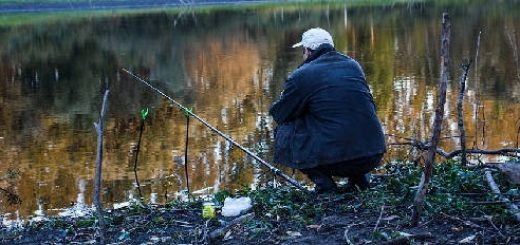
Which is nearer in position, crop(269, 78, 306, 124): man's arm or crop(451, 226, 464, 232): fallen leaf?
crop(451, 226, 464, 232): fallen leaf

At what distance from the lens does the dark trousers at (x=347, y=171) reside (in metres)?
6.30

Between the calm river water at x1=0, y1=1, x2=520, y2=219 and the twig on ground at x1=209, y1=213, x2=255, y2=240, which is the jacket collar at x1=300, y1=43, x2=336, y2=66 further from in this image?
the calm river water at x1=0, y1=1, x2=520, y2=219

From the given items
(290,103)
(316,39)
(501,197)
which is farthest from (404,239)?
(316,39)

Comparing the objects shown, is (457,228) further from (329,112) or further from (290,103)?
(290,103)

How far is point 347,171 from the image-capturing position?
20.9 feet

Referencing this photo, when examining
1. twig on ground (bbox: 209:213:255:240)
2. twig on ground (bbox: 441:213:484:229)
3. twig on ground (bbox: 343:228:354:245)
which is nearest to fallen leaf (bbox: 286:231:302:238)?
twig on ground (bbox: 343:228:354:245)

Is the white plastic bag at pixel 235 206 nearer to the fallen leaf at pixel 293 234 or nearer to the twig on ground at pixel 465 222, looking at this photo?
the fallen leaf at pixel 293 234

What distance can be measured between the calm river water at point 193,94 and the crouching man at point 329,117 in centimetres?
252

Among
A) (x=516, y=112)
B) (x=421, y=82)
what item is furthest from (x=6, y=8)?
(x=516, y=112)

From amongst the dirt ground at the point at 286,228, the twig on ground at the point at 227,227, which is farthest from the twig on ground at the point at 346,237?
the twig on ground at the point at 227,227

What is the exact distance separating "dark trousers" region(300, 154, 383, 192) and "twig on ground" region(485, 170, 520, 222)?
869 millimetres

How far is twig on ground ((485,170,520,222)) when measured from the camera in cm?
485

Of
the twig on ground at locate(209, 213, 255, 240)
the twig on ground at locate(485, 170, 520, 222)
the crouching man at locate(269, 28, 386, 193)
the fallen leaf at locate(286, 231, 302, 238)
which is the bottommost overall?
the twig on ground at locate(209, 213, 255, 240)

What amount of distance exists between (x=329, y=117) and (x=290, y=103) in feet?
1.15
